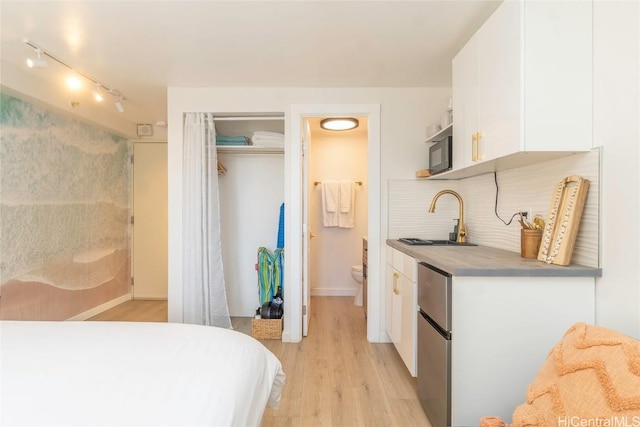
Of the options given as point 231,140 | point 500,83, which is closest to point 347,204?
point 231,140

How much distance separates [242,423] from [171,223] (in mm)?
2123

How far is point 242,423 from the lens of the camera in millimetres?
806

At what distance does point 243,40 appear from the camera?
6.09ft

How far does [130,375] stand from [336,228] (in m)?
3.39

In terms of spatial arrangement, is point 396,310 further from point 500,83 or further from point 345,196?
point 345,196

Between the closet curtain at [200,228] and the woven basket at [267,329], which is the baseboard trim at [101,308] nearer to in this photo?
the closet curtain at [200,228]

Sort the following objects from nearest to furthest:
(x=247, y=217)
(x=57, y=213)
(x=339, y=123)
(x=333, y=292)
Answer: (x=57, y=213) < (x=247, y=217) < (x=339, y=123) < (x=333, y=292)

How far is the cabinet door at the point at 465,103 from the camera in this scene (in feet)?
5.39

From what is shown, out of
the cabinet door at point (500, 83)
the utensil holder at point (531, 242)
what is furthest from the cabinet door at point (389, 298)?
the cabinet door at point (500, 83)

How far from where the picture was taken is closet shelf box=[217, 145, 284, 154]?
2.87 m

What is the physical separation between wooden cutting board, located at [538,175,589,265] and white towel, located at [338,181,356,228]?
2630mm

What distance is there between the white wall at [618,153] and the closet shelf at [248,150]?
232cm

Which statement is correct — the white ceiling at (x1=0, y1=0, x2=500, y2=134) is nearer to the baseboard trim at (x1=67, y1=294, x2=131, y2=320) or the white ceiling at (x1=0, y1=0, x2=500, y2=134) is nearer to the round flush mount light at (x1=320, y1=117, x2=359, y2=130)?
the round flush mount light at (x1=320, y1=117, x2=359, y2=130)

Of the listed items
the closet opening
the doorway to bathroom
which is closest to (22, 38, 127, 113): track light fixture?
the closet opening
